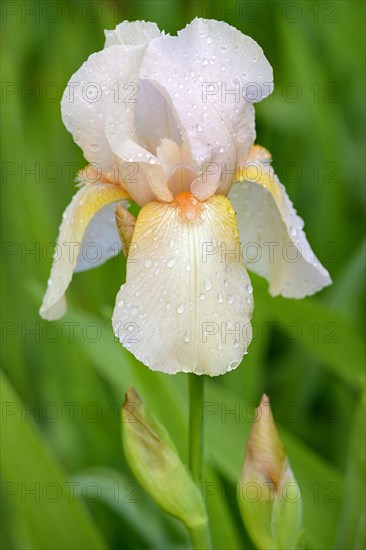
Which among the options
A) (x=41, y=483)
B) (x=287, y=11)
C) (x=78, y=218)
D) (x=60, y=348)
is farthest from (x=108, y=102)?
(x=287, y=11)

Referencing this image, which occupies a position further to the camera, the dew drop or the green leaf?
the green leaf

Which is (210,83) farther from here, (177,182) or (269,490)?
(269,490)

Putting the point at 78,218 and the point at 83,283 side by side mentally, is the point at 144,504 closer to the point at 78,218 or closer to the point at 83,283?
the point at 83,283

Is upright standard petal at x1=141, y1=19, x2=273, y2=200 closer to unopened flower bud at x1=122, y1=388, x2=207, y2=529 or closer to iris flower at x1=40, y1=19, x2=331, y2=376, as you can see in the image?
iris flower at x1=40, y1=19, x2=331, y2=376

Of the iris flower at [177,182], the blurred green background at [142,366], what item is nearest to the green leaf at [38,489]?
the blurred green background at [142,366]

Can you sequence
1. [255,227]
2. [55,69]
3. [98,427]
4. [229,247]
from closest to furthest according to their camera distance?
[229,247], [255,227], [98,427], [55,69]

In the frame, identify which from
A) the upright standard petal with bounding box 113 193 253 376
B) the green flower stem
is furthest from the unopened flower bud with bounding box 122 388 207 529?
the upright standard petal with bounding box 113 193 253 376

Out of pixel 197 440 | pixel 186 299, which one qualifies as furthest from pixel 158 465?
pixel 186 299
